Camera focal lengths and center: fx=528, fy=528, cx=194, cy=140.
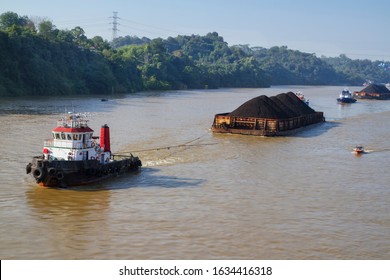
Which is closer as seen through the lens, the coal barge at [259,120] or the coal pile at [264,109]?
the coal barge at [259,120]

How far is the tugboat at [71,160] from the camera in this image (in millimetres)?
27094

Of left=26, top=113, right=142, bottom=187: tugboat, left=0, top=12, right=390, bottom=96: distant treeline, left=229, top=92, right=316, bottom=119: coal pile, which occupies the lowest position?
left=26, top=113, right=142, bottom=187: tugboat

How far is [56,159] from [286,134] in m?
30.0

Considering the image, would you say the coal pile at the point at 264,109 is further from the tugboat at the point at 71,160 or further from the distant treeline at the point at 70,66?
the distant treeline at the point at 70,66

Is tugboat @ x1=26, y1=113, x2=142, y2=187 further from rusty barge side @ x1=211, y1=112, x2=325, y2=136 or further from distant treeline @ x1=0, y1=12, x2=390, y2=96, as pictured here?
distant treeline @ x1=0, y1=12, x2=390, y2=96

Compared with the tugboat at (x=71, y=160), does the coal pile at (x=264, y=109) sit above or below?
above

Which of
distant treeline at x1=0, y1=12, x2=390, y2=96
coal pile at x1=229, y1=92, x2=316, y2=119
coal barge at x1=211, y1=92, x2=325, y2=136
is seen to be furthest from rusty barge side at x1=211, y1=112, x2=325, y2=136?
distant treeline at x1=0, y1=12, x2=390, y2=96

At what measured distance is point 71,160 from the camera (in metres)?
28.3

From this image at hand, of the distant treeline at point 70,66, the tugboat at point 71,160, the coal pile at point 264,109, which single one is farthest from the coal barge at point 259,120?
the distant treeline at point 70,66

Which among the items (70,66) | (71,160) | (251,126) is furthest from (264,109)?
(70,66)

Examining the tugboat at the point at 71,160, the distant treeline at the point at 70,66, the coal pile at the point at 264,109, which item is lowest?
the tugboat at the point at 71,160

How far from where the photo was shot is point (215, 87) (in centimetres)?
17700

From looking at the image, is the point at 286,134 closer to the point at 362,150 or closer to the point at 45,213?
the point at 362,150

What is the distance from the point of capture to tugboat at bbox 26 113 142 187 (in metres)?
27.1
